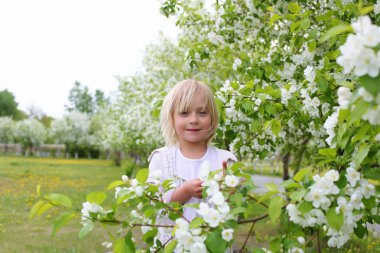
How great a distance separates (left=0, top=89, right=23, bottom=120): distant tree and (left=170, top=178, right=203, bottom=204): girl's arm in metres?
70.5

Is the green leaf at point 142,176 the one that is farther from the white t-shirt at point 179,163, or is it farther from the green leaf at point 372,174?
the green leaf at point 372,174

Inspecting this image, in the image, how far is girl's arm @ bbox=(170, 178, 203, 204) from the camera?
6.43 ft

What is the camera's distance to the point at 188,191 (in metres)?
2.02

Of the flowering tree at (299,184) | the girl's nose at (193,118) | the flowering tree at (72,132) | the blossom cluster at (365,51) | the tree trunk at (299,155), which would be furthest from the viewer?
the flowering tree at (72,132)

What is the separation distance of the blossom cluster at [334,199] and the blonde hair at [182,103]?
1.09 m

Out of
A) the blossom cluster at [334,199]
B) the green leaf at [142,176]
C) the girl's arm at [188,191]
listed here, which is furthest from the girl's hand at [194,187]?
the blossom cluster at [334,199]

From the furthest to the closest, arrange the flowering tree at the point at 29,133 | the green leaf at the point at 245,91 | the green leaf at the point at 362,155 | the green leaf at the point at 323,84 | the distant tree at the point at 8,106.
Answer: the distant tree at the point at 8,106 < the flowering tree at the point at 29,133 < the green leaf at the point at 245,91 < the green leaf at the point at 323,84 < the green leaf at the point at 362,155

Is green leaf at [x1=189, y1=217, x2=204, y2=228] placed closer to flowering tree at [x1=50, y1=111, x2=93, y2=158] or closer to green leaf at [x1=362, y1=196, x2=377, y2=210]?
green leaf at [x1=362, y1=196, x2=377, y2=210]

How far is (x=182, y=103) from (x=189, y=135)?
0.62 feet

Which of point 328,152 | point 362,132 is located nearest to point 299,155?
point 328,152

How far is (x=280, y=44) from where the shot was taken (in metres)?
4.88

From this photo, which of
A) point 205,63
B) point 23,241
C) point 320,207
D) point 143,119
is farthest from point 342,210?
point 143,119

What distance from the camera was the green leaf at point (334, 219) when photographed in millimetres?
1388

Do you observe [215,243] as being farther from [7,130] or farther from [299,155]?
[7,130]
